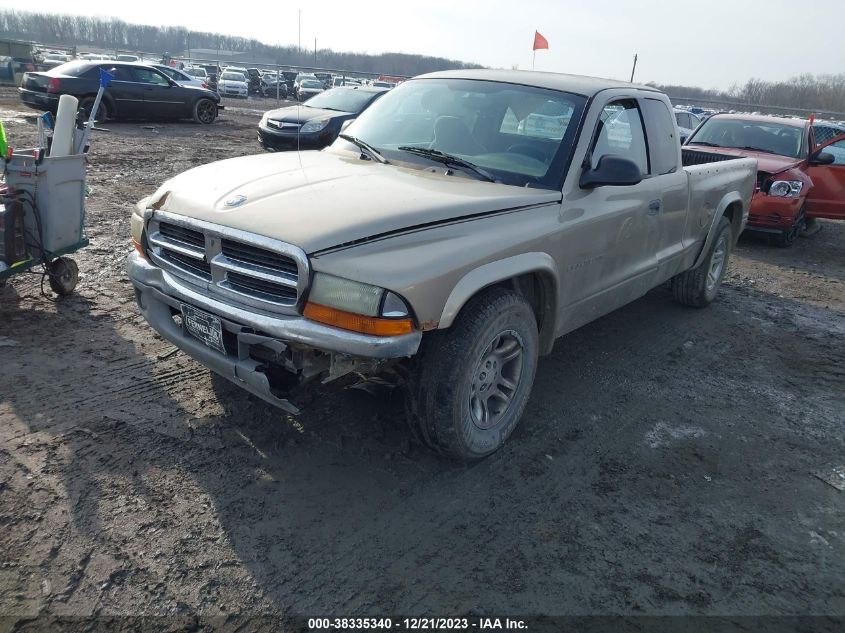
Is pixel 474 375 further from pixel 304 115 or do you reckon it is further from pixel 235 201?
pixel 304 115

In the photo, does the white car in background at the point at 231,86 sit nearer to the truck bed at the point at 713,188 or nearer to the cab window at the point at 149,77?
the cab window at the point at 149,77

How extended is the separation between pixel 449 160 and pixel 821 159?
752 centimetres

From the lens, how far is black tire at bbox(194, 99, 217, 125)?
60.0 feet

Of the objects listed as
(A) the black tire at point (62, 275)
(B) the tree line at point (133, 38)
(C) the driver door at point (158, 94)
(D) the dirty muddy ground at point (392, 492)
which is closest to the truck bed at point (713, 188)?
(D) the dirty muddy ground at point (392, 492)

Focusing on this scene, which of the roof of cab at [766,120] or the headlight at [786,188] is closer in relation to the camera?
the headlight at [786,188]

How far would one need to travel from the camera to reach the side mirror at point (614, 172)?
3.58 metres

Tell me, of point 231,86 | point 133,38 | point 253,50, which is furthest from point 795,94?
point 133,38

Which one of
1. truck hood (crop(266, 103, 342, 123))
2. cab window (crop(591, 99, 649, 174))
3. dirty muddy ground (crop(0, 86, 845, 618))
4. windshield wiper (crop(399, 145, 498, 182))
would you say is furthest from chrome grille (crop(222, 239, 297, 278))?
truck hood (crop(266, 103, 342, 123))

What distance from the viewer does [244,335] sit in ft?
9.46

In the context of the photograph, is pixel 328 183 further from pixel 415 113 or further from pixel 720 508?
pixel 720 508

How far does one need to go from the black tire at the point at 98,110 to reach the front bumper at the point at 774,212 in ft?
46.9

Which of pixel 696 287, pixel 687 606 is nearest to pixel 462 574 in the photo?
pixel 687 606

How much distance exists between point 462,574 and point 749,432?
2.34 m

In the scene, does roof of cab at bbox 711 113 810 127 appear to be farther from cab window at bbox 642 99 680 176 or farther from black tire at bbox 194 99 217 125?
black tire at bbox 194 99 217 125
